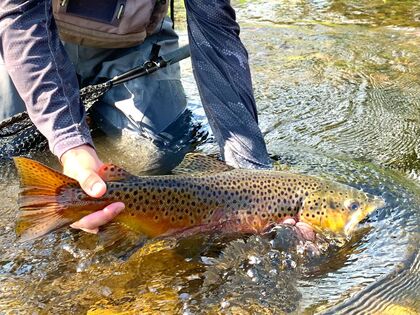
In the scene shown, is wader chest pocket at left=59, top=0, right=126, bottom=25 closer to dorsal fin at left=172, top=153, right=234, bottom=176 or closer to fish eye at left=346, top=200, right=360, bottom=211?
dorsal fin at left=172, top=153, right=234, bottom=176

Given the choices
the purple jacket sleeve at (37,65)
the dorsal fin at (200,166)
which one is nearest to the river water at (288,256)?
the dorsal fin at (200,166)

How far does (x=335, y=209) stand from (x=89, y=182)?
107 centimetres

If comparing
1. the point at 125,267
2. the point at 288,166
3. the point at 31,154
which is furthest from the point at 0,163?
the point at 288,166

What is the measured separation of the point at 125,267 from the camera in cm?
266

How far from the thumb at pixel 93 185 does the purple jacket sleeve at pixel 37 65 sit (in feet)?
1.29

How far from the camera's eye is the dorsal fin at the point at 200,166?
2883mm

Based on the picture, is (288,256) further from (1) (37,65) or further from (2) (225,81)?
(1) (37,65)

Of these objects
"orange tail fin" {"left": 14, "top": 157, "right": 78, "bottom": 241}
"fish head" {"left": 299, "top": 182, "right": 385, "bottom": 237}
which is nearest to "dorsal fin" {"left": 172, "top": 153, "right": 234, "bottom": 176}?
"fish head" {"left": 299, "top": 182, "right": 385, "bottom": 237}

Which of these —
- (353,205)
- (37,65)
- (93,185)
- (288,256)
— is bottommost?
(288,256)

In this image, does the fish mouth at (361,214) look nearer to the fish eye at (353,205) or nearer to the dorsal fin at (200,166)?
the fish eye at (353,205)

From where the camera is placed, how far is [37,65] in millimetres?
2803

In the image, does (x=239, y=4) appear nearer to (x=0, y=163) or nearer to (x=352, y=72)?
(x=352, y=72)

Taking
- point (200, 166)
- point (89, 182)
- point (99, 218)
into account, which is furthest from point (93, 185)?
point (200, 166)

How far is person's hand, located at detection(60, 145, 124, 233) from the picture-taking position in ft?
7.70
